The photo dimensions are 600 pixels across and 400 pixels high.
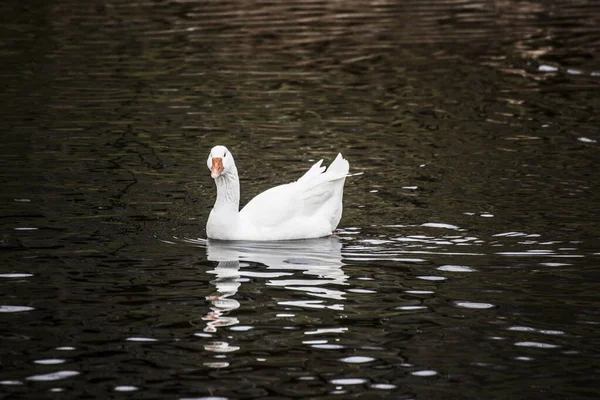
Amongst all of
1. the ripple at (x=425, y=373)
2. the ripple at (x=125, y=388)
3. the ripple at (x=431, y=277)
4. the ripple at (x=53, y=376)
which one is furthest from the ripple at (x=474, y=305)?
the ripple at (x=53, y=376)

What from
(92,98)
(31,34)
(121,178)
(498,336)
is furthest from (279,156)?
(31,34)

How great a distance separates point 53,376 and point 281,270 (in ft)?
13.2

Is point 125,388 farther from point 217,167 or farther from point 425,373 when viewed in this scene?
point 217,167

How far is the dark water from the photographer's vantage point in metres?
10.4

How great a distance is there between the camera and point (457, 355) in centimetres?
1063

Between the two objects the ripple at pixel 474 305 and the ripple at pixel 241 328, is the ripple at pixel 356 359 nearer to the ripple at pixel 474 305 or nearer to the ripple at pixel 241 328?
the ripple at pixel 241 328

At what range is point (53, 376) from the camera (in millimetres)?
10094

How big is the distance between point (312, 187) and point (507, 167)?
15.4ft

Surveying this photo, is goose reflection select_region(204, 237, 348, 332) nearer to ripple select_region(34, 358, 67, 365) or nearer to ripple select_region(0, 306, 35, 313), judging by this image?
ripple select_region(34, 358, 67, 365)

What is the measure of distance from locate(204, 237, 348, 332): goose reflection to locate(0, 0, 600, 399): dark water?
0.14 ft

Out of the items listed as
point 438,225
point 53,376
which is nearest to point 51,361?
point 53,376

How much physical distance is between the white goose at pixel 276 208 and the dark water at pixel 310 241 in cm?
27

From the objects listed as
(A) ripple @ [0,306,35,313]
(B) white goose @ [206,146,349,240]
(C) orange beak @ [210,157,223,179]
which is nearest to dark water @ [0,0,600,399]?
(A) ripple @ [0,306,35,313]

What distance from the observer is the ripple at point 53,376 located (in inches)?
395
